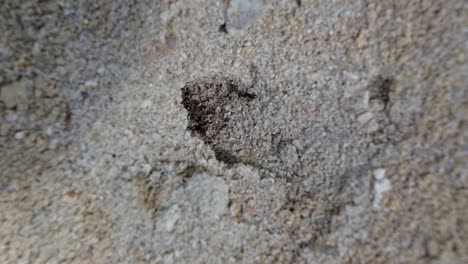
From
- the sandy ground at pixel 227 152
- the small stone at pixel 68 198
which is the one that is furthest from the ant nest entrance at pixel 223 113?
the small stone at pixel 68 198

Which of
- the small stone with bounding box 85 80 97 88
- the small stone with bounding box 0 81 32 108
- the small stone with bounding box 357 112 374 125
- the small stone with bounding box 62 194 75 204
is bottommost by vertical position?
the small stone with bounding box 62 194 75 204

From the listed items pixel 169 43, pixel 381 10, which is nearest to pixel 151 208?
pixel 169 43

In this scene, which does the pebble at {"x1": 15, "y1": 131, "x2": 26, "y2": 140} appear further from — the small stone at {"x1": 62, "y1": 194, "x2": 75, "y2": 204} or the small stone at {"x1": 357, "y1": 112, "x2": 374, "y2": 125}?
the small stone at {"x1": 357, "y1": 112, "x2": 374, "y2": 125}

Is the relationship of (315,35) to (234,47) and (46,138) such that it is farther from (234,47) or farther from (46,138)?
(46,138)

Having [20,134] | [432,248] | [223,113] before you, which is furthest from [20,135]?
[432,248]

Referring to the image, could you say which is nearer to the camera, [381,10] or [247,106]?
[381,10]

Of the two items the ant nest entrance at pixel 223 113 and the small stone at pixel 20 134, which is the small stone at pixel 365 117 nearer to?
the ant nest entrance at pixel 223 113

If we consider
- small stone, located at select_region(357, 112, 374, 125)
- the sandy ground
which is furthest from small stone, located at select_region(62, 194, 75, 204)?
small stone, located at select_region(357, 112, 374, 125)

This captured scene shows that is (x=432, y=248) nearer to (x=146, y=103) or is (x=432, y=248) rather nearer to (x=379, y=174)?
(x=379, y=174)
